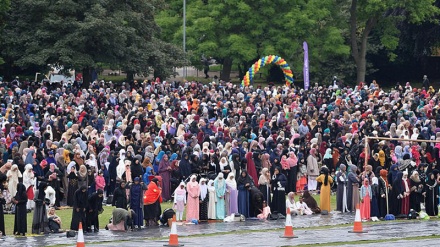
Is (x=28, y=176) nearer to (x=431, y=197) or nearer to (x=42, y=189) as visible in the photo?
(x=42, y=189)

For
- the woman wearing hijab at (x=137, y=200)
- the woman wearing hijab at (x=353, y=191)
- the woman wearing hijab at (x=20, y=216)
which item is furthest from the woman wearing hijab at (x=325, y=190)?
the woman wearing hijab at (x=20, y=216)

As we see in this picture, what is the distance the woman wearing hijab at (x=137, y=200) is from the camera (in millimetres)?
28766

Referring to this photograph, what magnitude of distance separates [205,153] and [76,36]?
19877 mm

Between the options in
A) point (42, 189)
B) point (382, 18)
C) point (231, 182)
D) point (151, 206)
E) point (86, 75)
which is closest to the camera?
point (42, 189)

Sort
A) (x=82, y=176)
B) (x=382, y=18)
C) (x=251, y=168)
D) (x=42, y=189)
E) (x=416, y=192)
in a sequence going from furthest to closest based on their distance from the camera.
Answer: (x=382, y=18) < (x=251, y=168) < (x=416, y=192) < (x=82, y=176) < (x=42, y=189)

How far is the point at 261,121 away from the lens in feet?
→ 138

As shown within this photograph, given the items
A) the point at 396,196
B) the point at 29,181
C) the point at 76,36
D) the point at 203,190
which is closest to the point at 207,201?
the point at 203,190

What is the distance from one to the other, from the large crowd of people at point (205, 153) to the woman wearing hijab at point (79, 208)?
0.04 meters

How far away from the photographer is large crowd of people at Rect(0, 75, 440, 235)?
30031 mm

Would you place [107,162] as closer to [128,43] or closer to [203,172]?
[203,172]

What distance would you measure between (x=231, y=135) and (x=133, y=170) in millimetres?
7317

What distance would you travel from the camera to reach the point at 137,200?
2883cm

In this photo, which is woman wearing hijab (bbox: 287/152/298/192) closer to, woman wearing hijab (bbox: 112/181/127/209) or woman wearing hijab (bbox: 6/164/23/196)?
woman wearing hijab (bbox: 112/181/127/209)

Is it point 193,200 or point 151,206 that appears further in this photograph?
point 193,200
